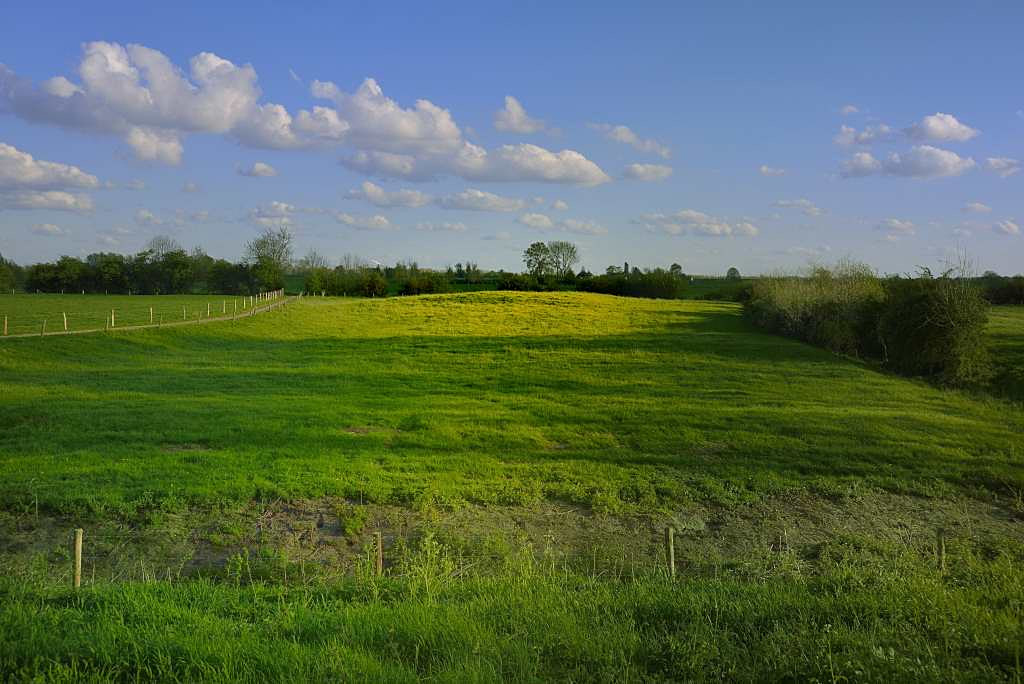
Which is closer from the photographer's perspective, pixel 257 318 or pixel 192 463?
pixel 192 463

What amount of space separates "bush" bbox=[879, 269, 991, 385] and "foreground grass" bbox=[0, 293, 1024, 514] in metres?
3.33

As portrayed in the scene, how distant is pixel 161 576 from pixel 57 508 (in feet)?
14.2

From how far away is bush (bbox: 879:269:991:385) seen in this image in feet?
120

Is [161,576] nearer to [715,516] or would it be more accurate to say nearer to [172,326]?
[715,516]

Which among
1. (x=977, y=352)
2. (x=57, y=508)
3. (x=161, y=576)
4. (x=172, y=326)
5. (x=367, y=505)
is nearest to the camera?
(x=161, y=576)

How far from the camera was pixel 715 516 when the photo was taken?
15.7 m

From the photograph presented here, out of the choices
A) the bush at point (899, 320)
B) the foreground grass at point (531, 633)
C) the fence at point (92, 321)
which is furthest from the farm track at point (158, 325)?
the bush at point (899, 320)

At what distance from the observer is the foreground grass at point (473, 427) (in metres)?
16.8

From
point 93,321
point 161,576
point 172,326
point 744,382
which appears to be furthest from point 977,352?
point 93,321

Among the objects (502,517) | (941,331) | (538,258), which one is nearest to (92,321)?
(502,517)

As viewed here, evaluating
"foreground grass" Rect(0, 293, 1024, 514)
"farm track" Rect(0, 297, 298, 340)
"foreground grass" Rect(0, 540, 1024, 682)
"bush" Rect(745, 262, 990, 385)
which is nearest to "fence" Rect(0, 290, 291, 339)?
"farm track" Rect(0, 297, 298, 340)

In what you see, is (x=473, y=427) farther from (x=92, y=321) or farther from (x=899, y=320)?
(x=92, y=321)

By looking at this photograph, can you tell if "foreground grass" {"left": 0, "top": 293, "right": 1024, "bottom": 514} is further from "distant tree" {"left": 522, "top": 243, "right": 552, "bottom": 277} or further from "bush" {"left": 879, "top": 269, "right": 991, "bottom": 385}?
"distant tree" {"left": 522, "top": 243, "right": 552, "bottom": 277}

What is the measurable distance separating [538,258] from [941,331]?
11743 centimetres
